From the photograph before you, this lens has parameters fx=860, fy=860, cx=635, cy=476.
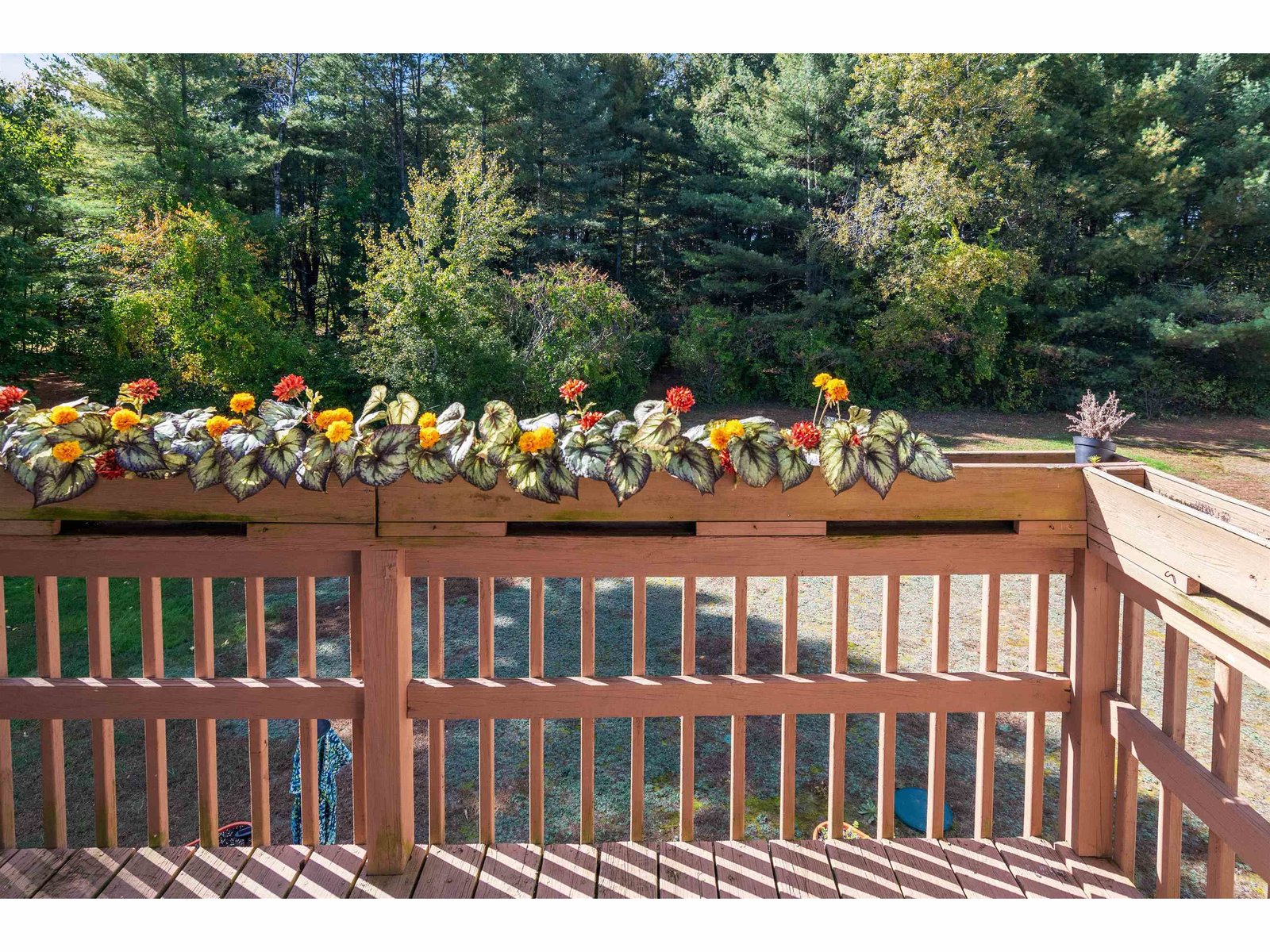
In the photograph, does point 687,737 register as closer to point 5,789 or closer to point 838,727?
point 838,727

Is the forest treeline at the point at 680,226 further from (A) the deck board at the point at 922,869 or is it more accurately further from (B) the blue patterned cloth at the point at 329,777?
(A) the deck board at the point at 922,869

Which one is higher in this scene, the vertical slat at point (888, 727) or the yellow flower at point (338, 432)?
the yellow flower at point (338, 432)

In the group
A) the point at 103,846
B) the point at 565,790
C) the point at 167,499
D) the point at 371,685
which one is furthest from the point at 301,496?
the point at 565,790

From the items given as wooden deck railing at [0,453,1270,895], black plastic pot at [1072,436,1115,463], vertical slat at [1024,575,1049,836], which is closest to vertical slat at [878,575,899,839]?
wooden deck railing at [0,453,1270,895]

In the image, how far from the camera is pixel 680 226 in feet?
47.5

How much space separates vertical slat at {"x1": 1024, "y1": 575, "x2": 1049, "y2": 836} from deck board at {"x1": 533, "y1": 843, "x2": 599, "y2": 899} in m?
0.72

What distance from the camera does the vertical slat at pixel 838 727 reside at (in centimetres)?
138

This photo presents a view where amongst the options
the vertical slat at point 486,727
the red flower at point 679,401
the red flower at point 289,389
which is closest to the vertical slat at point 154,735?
the red flower at point 289,389

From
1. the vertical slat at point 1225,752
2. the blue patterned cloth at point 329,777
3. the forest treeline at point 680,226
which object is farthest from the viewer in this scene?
the forest treeline at point 680,226

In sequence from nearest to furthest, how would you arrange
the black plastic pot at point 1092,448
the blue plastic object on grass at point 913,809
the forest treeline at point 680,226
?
the blue plastic object on grass at point 913,809 < the black plastic pot at point 1092,448 < the forest treeline at point 680,226

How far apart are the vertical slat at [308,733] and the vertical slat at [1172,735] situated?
1.26 meters

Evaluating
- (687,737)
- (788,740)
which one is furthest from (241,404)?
(788,740)

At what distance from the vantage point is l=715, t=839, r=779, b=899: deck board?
51.1 inches

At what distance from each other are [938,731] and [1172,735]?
1.10ft
